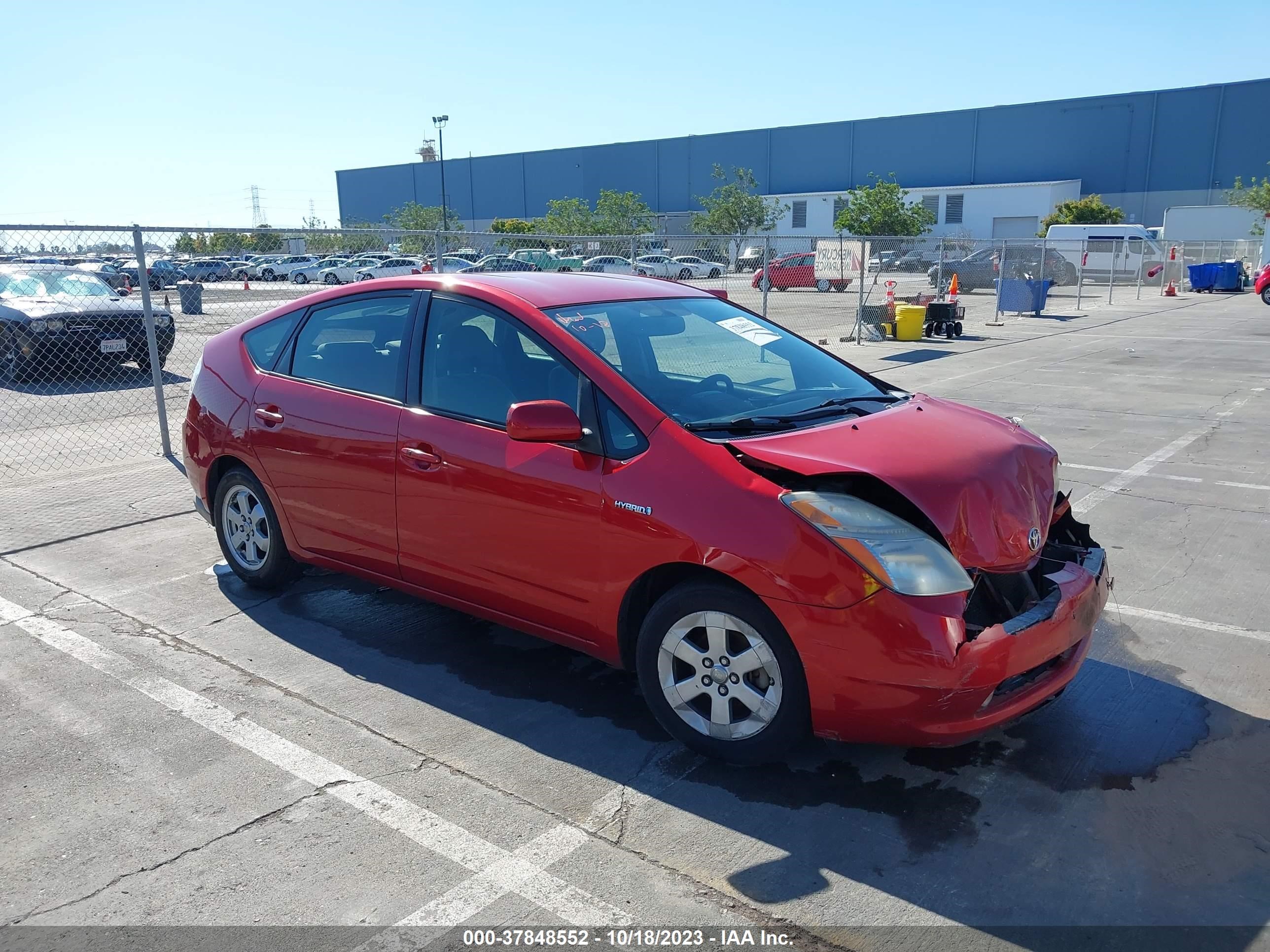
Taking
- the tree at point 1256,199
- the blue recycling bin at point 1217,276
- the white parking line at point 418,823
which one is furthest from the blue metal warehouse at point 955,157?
the white parking line at point 418,823

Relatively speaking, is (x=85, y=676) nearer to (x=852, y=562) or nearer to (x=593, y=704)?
(x=593, y=704)

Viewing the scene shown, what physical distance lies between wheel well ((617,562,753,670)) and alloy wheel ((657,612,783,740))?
0.13 m

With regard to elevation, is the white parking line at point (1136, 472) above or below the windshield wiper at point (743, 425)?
below

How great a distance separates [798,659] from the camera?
3.29m

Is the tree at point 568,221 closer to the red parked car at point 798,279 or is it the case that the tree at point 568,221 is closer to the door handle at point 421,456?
the red parked car at point 798,279

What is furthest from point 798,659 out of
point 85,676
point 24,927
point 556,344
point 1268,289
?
point 1268,289

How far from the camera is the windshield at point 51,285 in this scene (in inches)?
541

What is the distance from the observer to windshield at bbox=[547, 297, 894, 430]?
3.91 metres

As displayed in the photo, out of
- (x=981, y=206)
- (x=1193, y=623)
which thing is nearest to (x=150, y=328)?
(x=1193, y=623)

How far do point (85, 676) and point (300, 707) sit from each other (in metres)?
1.08

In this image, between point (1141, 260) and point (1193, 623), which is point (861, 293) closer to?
point (1193, 623)

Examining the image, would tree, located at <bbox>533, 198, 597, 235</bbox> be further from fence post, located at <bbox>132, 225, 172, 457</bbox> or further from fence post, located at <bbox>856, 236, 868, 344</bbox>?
fence post, located at <bbox>132, 225, 172, 457</bbox>

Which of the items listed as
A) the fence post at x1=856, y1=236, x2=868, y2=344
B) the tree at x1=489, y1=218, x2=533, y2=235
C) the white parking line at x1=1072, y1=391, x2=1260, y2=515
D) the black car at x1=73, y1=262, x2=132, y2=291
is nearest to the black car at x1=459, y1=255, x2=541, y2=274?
the black car at x1=73, y1=262, x2=132, y2=291

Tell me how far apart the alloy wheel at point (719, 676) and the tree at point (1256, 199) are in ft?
169
